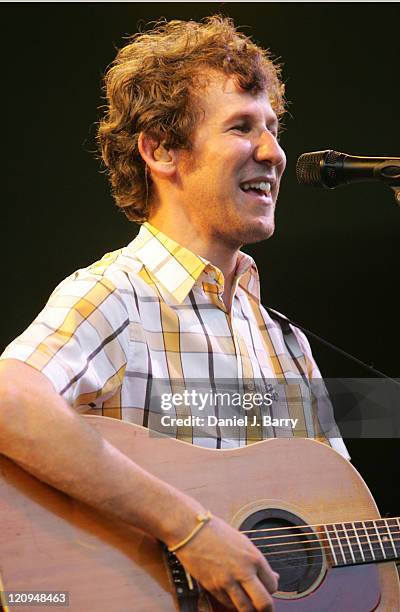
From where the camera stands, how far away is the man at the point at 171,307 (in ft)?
5.21

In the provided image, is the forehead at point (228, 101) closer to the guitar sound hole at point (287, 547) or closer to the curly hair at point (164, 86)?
the curly hair at point (164, 86)

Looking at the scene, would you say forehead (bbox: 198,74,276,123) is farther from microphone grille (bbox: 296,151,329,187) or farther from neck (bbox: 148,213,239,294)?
microphone grille (bbox: 296,151,329,187)

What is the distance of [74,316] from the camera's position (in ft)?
6.00

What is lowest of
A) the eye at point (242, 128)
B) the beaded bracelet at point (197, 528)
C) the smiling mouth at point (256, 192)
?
the beaded bracelet at point (197, 528)

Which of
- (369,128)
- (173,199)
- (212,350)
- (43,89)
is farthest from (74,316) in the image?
(369,128)

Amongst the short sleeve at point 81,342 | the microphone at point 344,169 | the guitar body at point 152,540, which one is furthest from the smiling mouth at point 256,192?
the guitar body at point 152,540

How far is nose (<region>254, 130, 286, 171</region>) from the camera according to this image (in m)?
2.21

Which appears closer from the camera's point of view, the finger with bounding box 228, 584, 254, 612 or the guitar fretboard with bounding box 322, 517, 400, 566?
the finger with bounding box 228, 584, 254, 612

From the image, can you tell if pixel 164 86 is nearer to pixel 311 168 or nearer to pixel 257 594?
pixel 311 168

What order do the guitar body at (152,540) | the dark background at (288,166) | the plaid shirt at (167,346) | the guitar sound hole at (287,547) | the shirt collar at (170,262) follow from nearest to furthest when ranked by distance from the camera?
the guitar body at (152,540) → the guitar sound hole at (287,547) → the plaid shirt at (167,346) → the shirt collar at (170,262) → the dark background at (288,166)

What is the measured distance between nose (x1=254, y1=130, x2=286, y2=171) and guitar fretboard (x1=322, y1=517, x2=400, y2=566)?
37.3 inches

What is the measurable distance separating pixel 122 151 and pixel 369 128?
0.98 metres

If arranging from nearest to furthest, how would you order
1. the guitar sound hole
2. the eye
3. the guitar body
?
the guitar body → the guitar sound hole → the eye

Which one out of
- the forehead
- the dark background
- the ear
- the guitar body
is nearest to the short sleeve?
the guitar body
